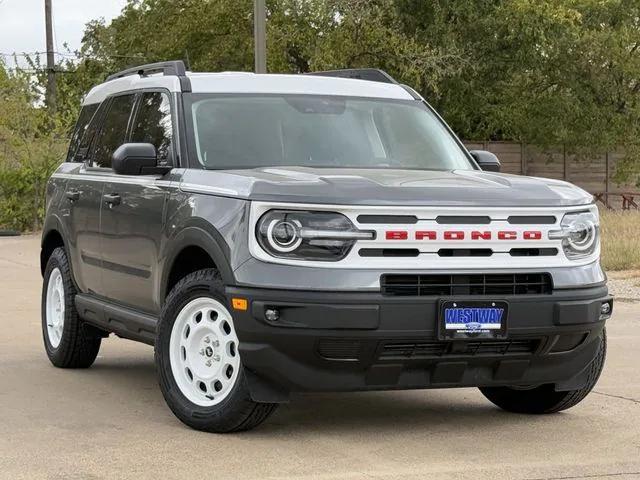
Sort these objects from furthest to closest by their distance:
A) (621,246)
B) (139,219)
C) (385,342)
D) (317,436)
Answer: (621,246), (139,219), (317,436), (385,342)

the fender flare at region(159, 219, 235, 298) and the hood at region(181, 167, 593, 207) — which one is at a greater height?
the hood at region(181, 167, 593, 207)

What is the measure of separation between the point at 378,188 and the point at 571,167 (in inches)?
1299

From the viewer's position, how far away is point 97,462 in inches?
253

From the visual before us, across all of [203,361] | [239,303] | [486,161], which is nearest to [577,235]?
[486,161]

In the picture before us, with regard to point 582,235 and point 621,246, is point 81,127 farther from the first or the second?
point 621,246

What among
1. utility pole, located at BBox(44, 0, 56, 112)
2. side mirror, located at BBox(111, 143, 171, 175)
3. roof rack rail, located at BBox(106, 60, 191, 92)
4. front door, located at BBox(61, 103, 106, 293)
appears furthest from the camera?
utility pole, located at BBox(44, 0, 56, 112)

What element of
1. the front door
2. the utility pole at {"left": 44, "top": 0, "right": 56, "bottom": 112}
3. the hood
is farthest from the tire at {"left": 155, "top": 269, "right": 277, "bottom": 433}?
the utility pole at {"left": 44, "top": 0, "right": 56, "bottom": 112}

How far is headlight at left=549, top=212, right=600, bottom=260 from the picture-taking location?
7.08 meters

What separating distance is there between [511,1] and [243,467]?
27020 millimetres

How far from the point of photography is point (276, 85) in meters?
8.45

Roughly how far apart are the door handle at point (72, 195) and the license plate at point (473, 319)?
3.42 meters

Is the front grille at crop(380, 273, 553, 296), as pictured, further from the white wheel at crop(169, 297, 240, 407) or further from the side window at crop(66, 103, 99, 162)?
the side window at crop(66, 103, 99, 162)

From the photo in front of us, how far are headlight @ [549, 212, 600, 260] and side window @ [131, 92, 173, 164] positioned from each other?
2.26m

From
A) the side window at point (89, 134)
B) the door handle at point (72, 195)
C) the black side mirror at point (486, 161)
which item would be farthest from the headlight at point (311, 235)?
the side window at point (89, 134)
